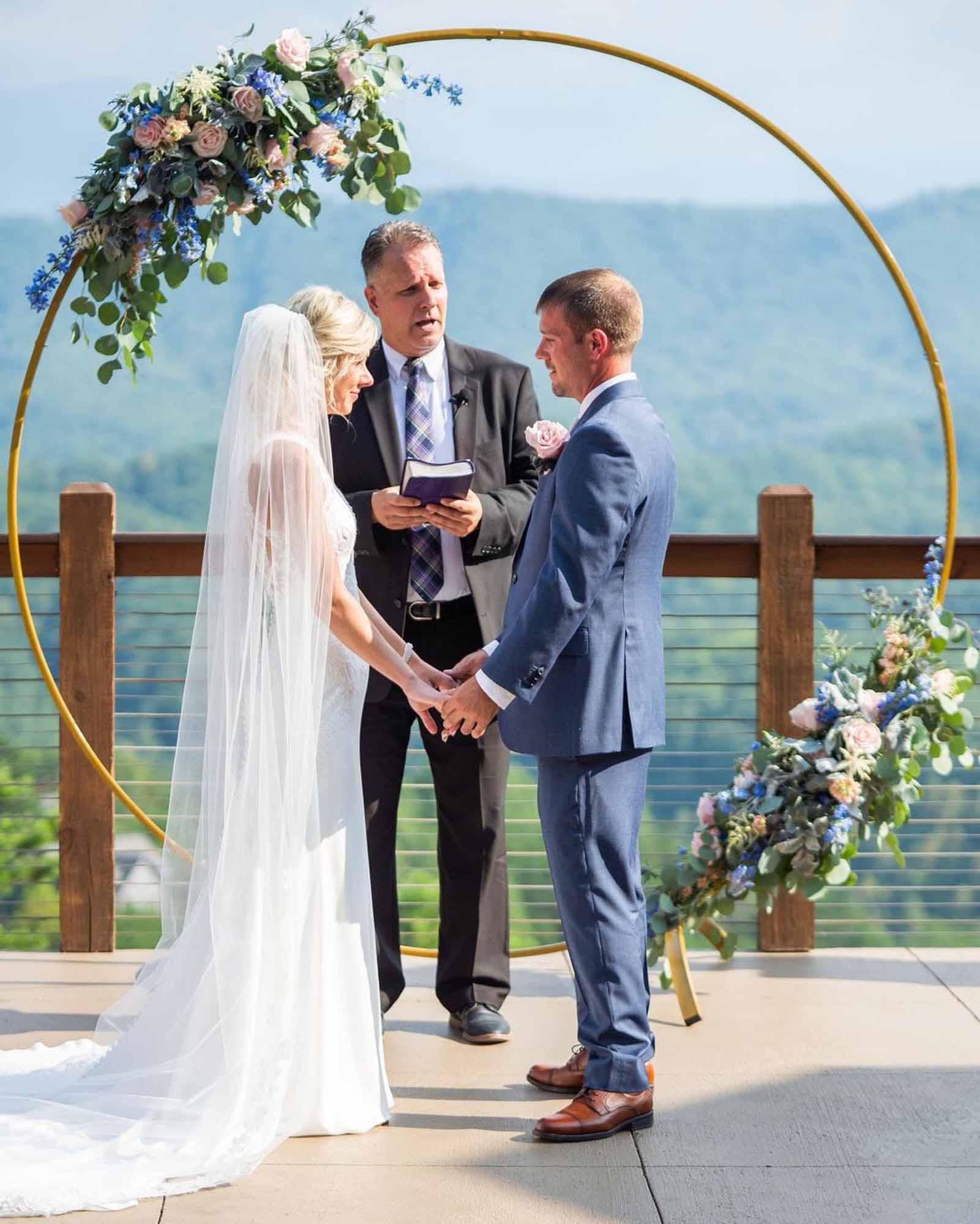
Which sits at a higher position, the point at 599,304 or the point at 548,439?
the point at 599,304

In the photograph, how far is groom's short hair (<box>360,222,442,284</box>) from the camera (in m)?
3.65

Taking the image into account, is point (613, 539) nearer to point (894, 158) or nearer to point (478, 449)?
point (478, 449)

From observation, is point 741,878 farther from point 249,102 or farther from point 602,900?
point 249,102

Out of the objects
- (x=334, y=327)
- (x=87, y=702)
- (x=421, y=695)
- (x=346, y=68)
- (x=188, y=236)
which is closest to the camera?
(x=334, y=327)

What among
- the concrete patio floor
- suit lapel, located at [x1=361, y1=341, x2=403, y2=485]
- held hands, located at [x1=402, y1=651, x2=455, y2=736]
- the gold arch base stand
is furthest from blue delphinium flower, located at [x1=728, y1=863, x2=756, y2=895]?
suit lapel, located at [x1=361, y1=341, x2=403, y2=485]

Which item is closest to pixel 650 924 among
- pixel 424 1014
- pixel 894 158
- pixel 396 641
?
pixel 424 1014

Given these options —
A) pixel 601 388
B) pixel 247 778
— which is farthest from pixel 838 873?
pixel 247 778

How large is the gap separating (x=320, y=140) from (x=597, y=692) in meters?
1.53

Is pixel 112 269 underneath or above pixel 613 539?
above

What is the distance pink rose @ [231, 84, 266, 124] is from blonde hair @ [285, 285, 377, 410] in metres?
0.57

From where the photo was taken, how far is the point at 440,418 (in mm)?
3844

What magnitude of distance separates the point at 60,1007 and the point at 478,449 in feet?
5.89

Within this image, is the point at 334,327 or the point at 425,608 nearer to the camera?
the point at 334,327

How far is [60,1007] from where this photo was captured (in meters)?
3.96
